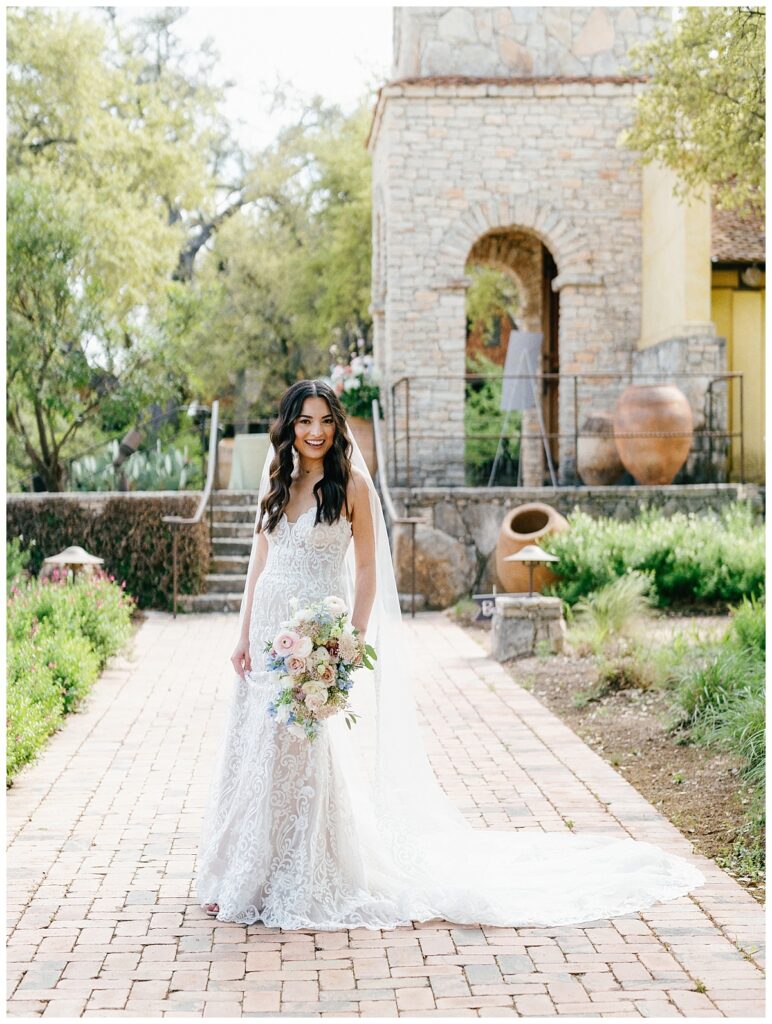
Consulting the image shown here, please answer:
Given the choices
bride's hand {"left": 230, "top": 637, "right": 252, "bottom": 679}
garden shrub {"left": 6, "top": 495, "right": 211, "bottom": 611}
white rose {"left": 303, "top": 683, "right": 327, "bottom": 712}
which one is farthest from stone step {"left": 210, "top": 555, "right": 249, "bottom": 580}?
white rose {"left": 303, "top": 683, "right": 327, "bottom": 712}

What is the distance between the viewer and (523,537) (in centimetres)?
1343

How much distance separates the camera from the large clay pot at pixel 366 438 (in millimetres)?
17625

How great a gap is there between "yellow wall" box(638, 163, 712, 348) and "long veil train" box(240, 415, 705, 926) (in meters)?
11.8

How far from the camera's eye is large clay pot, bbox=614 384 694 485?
51.0ft

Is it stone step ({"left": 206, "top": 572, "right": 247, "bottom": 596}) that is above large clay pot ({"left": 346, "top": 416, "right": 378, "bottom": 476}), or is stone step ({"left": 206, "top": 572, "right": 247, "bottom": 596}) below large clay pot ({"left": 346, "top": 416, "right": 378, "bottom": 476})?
below

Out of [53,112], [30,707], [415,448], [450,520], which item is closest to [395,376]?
[415,448]

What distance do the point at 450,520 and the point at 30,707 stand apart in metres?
8.24

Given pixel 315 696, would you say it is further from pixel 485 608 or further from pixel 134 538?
pixel 134 538

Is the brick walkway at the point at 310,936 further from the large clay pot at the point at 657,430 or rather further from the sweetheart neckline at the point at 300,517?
the large clay pot at the point at 657,430

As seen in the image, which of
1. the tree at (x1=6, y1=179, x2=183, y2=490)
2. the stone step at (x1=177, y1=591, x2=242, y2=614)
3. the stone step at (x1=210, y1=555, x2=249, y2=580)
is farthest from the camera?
the tree at (x1=6, y1=179, x2=183, y2=490)

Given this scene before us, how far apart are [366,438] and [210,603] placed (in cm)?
447

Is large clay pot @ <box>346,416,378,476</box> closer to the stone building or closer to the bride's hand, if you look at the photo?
the stone building

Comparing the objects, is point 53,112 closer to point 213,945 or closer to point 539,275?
point 539,275

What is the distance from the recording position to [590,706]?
27.8 ft
